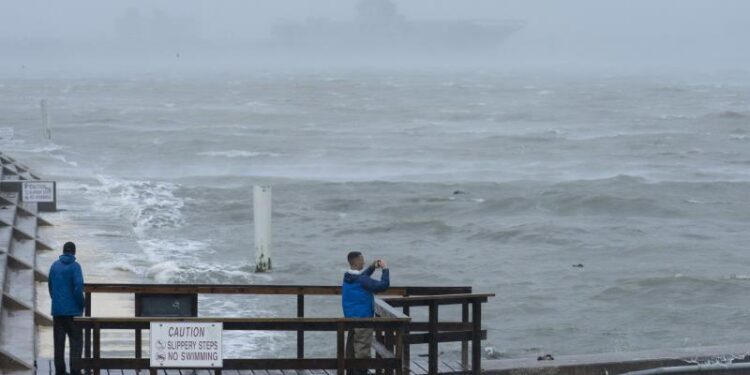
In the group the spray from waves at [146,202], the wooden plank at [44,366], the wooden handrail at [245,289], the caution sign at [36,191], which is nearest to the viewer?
the wooden handrail at [245,289]

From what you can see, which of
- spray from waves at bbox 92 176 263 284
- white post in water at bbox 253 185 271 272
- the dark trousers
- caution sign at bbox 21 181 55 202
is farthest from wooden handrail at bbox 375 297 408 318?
caution sign at bbox 21 181 55 202

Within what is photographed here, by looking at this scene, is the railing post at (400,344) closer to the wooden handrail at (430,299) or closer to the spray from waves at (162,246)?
the wooden handrail at (430,299)

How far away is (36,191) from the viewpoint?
25.2 metres

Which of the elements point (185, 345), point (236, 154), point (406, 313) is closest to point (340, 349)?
point (185, 345)

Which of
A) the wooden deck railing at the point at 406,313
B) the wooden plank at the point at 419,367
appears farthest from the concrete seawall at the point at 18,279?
the wooden plank at the point at 419,367

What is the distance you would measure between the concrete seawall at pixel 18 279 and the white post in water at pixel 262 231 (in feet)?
12.3

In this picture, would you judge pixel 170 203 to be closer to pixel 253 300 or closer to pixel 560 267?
pixel 560 267

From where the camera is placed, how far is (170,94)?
127875mm

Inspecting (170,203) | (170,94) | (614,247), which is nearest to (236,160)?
(170,203)

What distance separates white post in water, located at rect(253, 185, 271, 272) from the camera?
23.9m

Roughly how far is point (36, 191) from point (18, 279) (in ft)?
25.0

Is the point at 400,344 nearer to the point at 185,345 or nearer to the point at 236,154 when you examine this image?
the point at 185,345

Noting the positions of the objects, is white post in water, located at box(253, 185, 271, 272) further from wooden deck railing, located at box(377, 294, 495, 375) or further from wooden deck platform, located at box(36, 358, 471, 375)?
wooden deck railing, located at box(377, 294, 495, 375)

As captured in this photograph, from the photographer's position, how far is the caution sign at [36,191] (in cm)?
2500
